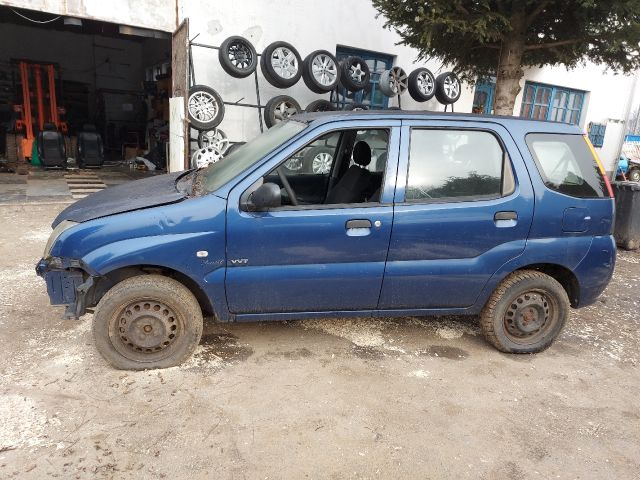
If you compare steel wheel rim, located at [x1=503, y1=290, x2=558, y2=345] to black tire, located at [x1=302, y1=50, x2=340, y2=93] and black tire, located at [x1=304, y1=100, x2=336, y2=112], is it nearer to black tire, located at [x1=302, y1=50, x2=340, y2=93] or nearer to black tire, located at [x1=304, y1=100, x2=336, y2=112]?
black tire, located at [x1=304, y1=100, x2=336, y2=112]

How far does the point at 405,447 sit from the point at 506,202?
179cm

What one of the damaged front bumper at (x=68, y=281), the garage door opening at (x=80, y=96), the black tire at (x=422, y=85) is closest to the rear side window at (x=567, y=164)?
the damaged front bumper at (x=68, y=281)

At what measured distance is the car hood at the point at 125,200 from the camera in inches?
117

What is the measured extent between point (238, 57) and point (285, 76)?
3.17 ft

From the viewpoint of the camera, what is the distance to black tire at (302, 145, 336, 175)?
3.82 meters

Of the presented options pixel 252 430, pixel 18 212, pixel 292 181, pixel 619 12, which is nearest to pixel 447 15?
pixel 619 12

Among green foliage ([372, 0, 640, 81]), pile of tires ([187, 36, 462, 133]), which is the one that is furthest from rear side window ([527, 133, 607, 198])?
pile of tires ([187, 36, 462, 133])

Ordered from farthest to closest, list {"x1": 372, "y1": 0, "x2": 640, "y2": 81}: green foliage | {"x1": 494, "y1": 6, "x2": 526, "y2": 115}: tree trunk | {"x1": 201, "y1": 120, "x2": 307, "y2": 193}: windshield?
{"x1": 494, "y1": 6, "x2": 526, "y2": 115}: tree trunk, {"x1": 372, "y1": 0, "x2": 640, "y2": 81}: green foliage, {"x1": 201, "y1": 120, "x2": 307, "y2": 193}: windshield

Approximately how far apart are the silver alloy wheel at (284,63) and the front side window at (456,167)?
6.55 m

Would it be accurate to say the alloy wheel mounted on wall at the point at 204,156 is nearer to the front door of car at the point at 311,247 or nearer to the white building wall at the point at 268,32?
the white building wall at the point at 268,32

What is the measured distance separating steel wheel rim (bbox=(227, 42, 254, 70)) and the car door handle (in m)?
6.87

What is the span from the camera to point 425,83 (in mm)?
10617

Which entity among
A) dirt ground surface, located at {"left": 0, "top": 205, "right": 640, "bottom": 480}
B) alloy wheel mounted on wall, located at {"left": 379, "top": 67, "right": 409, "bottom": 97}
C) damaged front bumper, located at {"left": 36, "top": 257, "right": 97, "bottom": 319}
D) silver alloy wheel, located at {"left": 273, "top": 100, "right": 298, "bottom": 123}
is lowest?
dirt ground surface, located at {"left": 0, "top": 205, "right": 640, "bottom": 480}

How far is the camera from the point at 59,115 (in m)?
13.0
